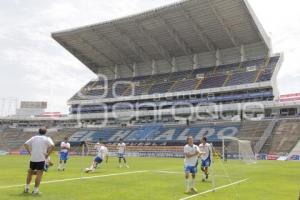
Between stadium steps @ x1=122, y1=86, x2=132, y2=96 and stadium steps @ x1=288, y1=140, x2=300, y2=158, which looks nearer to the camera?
stadium steps @ x1=288, y1=140, x2=300, y2=158

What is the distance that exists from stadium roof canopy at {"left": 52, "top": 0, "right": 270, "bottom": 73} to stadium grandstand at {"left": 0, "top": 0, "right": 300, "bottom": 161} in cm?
21

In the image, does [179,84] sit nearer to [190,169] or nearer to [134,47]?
[134,47]

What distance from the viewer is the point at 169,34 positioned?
79.2 meters

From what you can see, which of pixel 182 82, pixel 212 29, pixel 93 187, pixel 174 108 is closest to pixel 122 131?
pixel 174 108

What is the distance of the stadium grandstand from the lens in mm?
68500

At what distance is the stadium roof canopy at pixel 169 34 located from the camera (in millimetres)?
69938

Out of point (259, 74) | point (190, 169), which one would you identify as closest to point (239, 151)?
point (259, 74)

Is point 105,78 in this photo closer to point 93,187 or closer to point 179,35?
point 179,35

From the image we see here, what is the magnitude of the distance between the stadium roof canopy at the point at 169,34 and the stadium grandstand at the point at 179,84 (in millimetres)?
214

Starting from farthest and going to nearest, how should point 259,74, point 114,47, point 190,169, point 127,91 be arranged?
point 127,91 → point 114,47 → point 259,74 → point 190,169

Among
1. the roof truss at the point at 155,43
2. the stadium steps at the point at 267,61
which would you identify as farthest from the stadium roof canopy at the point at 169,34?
the stadium steps at the point at 267,61

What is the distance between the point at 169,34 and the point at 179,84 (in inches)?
Answer: 515

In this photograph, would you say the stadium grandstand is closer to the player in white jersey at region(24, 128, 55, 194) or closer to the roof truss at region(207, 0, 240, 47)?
the roof truss at region(207, 0, 240, 47)

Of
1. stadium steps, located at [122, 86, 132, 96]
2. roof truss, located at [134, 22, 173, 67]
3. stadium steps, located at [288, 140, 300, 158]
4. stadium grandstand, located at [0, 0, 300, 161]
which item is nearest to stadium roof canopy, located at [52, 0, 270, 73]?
roof truss, located at [134, 22, 173, 67]
